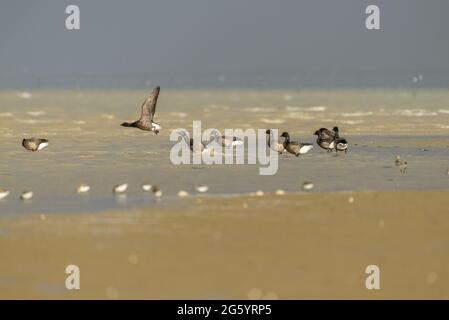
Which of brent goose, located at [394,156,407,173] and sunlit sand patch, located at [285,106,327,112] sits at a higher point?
sunlit sand patch, located at [285,106,327,112]

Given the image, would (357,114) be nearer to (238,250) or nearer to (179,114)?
(179,114)

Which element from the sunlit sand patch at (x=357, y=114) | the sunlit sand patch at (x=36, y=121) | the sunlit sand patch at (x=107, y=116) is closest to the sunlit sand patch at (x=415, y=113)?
the sunlit sand patch at (x=357, y=114)

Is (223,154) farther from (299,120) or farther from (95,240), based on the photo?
(299,120)

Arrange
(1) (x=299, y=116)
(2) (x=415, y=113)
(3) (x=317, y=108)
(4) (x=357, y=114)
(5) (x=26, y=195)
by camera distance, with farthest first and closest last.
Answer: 1. (3) (x=317, y=108)
2. (2) (x=415, y=113)
3. (4) (x=357, y=114)
4. (1) (x=299, y=116)
5. (5) (x=26, y=195)

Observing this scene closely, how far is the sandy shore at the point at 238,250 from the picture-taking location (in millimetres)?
14102

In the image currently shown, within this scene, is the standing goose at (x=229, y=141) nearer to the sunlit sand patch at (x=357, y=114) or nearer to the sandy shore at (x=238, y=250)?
the sandy shore at (x=238, y=250)

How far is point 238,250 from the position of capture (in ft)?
53.2

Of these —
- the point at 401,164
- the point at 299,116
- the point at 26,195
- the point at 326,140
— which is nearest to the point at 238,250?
the point at 26,195

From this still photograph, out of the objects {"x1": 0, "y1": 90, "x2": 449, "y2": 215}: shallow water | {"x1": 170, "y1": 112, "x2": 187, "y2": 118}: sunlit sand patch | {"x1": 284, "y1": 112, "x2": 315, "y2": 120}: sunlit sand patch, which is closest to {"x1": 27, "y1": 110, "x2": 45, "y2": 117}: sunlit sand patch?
{"x1": 0, "y1": 90, "x2": 449, "y2": 215}: shallow water

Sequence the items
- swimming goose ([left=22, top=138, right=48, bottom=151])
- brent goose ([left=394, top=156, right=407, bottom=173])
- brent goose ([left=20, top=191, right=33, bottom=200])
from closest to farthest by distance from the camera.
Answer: brent goose ([left=20, top=191, right=33, bottom=200])
brent goose ([left=394, top=156, right=407, bottom=173])
swimming goose ([left=22, top=138, right=48, bottom=151])

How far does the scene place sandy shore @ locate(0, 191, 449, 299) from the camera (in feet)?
46.3

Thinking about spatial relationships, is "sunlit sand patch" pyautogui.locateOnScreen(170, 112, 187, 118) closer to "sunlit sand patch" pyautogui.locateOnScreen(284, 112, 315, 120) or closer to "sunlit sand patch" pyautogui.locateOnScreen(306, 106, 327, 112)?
"sunlit sand patch" pyautogui.locateOnScreen(284, 112, 315, 120)

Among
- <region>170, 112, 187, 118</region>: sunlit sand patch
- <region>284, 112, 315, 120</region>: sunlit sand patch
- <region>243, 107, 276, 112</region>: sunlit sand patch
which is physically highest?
<region>243, 107, 276, 112</region>: sunlit sand patch
